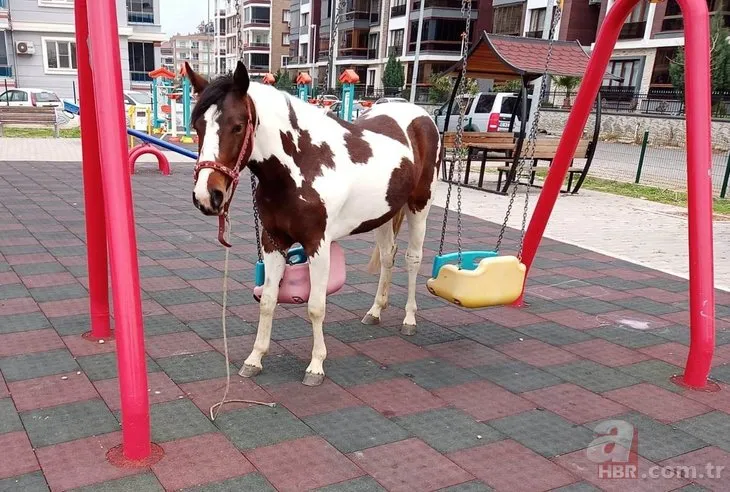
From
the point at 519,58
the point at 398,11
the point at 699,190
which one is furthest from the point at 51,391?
the point at 398,11

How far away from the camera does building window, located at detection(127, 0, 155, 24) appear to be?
31375 millimetres

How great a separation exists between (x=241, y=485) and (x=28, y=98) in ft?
79.8

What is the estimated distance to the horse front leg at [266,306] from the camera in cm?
367

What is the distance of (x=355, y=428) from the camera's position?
3193 millimetres

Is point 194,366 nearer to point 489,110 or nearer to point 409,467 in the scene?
point 409,467

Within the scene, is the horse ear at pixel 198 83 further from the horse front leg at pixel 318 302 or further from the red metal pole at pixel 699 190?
the red metal pole at pixel 699 190

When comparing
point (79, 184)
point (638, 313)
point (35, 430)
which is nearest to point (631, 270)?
point (638, 313)

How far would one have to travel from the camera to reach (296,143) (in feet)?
11.1

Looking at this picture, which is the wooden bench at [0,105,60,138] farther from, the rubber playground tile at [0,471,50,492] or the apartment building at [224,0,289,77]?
the apartment building at [224,0,289,77]

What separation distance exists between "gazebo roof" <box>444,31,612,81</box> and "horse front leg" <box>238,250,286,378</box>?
8.36 m

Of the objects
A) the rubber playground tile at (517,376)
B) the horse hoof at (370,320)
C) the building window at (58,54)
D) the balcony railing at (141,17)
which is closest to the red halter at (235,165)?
the horse hoof at (370,320)

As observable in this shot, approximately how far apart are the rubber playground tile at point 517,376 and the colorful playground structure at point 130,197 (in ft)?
1.92

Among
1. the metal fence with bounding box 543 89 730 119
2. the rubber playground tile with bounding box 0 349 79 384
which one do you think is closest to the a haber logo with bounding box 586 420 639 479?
the rubber playground tile with bounding box 0 349 79 384

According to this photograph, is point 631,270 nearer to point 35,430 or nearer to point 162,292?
point 162,292
